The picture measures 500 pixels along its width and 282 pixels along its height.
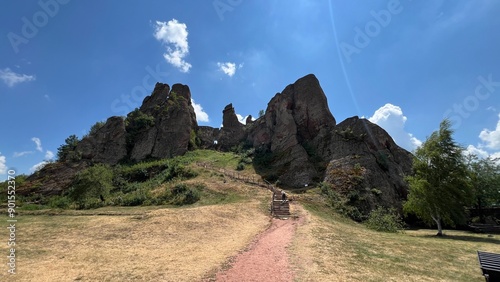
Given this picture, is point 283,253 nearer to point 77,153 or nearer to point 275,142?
point 275,142

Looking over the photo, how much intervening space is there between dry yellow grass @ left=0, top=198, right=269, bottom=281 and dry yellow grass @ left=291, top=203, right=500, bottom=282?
12.7 feet

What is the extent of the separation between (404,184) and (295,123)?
78.4 feet

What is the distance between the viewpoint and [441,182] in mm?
24547

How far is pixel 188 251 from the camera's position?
→ 14.3 m

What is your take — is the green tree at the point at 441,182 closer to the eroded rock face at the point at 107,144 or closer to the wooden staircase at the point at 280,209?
the wooden staircase at the point at 280,209

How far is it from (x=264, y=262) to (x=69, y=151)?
2597 inches

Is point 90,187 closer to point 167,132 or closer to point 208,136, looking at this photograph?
point 167,132

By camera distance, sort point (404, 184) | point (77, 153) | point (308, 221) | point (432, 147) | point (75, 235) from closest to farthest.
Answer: point (75, 235)
point (308, 221)
point (432, 147)
point (404, 184)
point (77, 153)

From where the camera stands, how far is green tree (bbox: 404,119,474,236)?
23.9 m

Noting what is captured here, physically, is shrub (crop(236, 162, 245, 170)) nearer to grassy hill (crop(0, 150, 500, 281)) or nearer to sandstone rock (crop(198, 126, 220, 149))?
sandstone rock (crop(198, 126, 220, 149))

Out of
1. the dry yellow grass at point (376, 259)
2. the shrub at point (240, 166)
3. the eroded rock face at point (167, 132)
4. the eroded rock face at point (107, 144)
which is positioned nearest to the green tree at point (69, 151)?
the eroded rock face at point (107, 144)

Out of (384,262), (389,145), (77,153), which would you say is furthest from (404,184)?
(77,153)

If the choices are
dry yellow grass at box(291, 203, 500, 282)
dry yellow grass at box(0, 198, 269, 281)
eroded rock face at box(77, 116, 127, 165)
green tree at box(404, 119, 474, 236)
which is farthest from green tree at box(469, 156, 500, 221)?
eroded rock face at box(77, 116, 127, 165)

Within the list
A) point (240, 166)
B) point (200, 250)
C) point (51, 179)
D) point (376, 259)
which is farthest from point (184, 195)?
point (51, 179)
